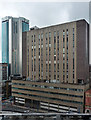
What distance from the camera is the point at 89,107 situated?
422cm

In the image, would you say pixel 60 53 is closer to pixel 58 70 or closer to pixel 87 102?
pixel 58 70

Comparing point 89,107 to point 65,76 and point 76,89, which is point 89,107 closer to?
point 76,89

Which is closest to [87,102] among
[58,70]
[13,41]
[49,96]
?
[49,96]

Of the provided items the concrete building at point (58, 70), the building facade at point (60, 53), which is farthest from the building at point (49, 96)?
the building facade at point (60, 53)

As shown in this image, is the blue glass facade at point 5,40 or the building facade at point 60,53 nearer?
the building facade at point 60,53

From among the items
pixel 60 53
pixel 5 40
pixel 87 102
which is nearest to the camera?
pixel 87 102

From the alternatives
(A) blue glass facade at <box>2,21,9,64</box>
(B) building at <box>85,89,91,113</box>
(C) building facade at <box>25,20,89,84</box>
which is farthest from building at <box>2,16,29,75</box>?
(B) building at <box>85,89,91,113</box>

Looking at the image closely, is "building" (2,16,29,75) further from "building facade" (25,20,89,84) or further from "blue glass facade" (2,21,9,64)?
"building facade" (25,20,89,84)

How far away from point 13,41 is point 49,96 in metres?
8.53

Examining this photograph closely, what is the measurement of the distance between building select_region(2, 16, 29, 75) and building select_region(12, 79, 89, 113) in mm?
4865

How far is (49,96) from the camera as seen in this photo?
16.4 ft

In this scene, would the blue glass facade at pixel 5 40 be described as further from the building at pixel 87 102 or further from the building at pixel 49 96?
the building at pixel 87 102

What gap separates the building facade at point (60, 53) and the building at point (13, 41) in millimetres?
4834

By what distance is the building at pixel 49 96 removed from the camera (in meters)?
4.38
